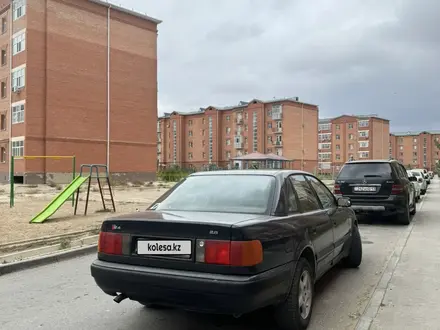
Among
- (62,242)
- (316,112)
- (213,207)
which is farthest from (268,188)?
(316,112)

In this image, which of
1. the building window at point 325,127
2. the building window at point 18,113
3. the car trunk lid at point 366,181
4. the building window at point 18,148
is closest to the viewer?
the car trunk lid at point 366,181

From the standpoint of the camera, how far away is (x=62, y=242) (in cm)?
755

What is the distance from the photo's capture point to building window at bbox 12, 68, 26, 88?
35.5 m

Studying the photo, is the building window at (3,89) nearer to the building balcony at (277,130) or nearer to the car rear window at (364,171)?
the car rear window at (364,171)

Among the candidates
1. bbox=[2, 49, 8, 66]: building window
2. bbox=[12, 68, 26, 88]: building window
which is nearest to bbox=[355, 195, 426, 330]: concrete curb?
bbox=[12, 68, 26, 88]: building window

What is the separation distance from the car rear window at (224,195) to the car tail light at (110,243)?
0.59m

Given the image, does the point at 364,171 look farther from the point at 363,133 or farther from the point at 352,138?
the point at 352,138

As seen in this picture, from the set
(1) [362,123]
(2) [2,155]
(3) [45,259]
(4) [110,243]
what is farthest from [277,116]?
(4) [110,243]

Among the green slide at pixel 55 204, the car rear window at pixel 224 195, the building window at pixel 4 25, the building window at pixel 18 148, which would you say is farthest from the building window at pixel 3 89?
the car rear window at pixel 224 195

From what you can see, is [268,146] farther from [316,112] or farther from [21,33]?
[21,33]

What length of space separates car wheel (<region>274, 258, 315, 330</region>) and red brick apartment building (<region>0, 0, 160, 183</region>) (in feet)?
112

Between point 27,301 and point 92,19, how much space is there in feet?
124

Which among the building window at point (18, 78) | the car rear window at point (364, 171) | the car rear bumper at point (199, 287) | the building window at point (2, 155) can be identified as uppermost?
the building window at point (18, 78)

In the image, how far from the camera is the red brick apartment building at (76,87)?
35094mm
